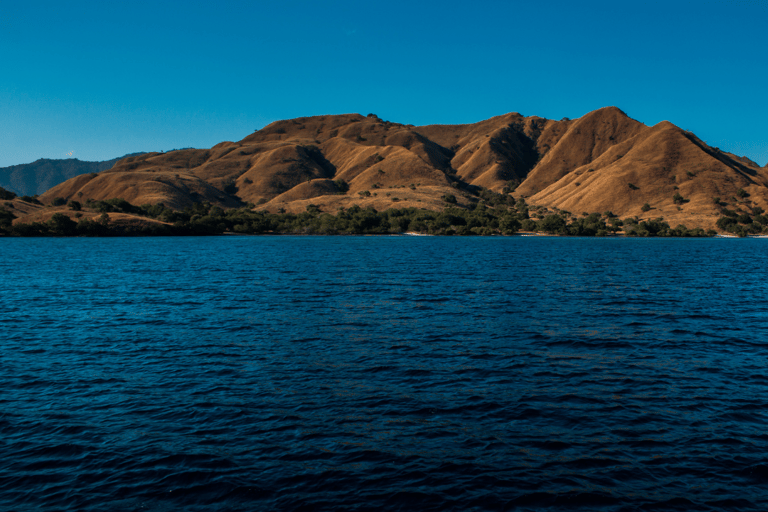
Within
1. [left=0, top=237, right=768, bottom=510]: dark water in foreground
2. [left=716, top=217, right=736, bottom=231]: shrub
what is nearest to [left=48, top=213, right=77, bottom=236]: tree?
[left=0, top=237, right=768, bottom=510]: dark water in foreground

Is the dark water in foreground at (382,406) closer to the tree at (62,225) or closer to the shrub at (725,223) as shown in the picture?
the tree at (62,225)

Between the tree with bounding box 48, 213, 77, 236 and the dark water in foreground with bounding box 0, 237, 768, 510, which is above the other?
the tree with bounding box 48, 213, 77, 236

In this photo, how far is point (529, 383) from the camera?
21000mm

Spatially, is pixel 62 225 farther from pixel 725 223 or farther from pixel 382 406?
pixel 725 223

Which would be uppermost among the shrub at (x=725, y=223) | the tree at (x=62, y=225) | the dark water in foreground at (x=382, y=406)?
the shrub at (x=725, y=223)

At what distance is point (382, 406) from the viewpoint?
1828 cm

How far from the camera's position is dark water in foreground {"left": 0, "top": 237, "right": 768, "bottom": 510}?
12.9m

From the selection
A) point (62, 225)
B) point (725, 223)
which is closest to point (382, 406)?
point (62, 225)

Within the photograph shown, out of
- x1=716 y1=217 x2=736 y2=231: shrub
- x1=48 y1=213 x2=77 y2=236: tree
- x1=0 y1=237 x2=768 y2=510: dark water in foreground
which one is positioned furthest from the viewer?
x1=716 y1=217 x2=736 y2=231: shrub

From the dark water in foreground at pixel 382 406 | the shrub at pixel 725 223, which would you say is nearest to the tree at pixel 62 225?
the dark water in foreground at pixel 382 406

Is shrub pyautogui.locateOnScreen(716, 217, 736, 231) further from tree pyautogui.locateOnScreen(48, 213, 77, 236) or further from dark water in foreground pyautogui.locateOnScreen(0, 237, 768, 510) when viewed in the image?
tree pyautogui.locateOnScreen(48, 213, 77, 236)

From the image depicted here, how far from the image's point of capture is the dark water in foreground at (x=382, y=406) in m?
12.9

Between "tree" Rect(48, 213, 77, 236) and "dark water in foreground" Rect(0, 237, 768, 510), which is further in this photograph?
"tree" Rect(48, 213, 77, 236)

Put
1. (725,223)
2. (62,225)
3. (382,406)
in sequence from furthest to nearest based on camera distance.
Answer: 1. (725,223)
2. (62,225)
3. (382,406)
